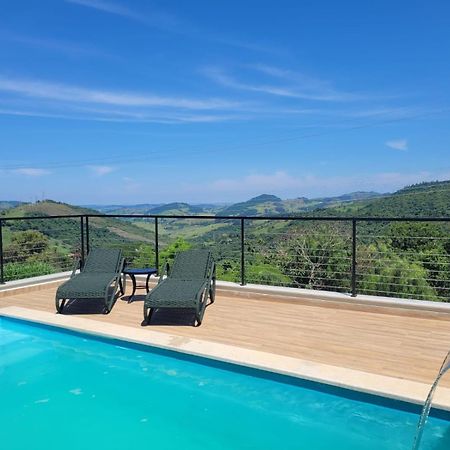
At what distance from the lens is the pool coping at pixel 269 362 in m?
3.24

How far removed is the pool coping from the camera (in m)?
3.24

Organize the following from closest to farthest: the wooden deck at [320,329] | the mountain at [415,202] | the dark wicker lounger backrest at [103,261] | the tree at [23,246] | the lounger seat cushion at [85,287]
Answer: the wooden deck at [320,329]
the lounger seat cushion at [85,287]
the dark wicker lounger backrest at [103,261]
the tree at [23,246]
the mountain at [415,202]

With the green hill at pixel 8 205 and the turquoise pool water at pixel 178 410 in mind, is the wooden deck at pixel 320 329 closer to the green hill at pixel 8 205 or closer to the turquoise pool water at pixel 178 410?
the turquoise pool water at pixel 178 410

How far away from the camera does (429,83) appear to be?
28750 mm

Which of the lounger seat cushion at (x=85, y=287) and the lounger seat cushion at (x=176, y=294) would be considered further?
the lounger seat cushion at (x=85, y=287)

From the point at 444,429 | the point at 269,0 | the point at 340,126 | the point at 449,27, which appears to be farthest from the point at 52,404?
the point at 340,126

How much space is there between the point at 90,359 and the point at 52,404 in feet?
2.63

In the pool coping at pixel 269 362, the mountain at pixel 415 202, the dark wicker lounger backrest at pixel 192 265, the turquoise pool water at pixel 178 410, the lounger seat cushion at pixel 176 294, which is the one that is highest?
the mountain at pixel 415 202

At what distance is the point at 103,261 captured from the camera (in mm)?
6492

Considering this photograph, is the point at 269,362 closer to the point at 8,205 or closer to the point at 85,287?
the point at 85,287

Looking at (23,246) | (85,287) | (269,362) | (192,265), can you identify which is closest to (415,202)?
(23,246)

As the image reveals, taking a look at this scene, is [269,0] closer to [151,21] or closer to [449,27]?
[151,21]

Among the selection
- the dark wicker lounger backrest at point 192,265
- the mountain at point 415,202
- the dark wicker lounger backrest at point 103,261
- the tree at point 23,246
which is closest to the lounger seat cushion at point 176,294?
the dark wicker lounger backrest at point 192,265

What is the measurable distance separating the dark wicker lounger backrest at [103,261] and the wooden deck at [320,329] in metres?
0.48
